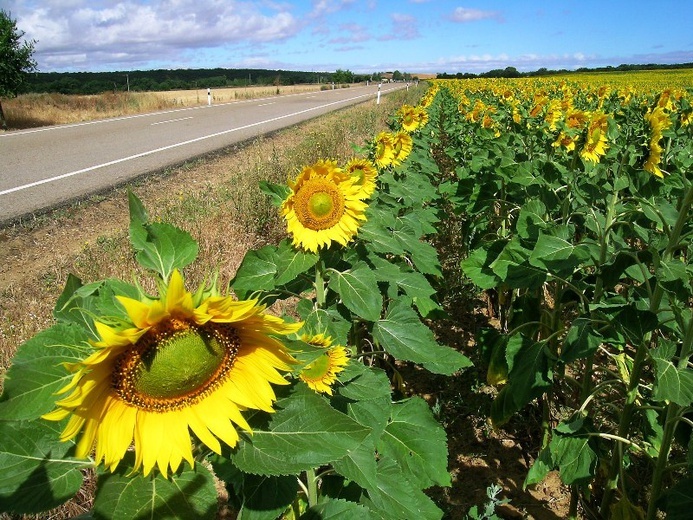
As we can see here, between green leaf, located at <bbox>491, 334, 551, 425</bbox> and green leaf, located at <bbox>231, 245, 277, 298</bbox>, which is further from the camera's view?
green leaf, located at <bbox>491, 334, 551, 425</bbox>

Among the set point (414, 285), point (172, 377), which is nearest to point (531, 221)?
point (414, 285)

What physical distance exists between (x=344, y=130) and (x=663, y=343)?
10931 millimetres

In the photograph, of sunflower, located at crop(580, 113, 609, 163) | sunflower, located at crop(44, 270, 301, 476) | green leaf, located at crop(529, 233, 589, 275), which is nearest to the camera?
sunflower, located at crop(44, 270, 301, 476)

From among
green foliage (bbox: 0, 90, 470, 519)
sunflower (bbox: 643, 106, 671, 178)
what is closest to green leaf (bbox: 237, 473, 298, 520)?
green foliage (bbox: 0, 90, 470, 519)

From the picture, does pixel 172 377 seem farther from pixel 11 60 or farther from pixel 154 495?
pixel 11 60

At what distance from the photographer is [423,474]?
2.03 m

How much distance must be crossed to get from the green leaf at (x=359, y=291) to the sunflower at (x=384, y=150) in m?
2.35

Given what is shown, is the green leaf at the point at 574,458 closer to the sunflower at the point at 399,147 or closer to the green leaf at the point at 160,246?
the green leaf at the point at 160,246

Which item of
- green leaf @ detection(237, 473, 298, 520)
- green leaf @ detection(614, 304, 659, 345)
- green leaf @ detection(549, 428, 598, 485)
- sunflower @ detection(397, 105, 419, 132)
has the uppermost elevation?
sunflower @ detection(397, 105, 419, 132)

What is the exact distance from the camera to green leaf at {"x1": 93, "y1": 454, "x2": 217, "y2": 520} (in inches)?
32.3

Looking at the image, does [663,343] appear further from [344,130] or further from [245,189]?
[344,130]

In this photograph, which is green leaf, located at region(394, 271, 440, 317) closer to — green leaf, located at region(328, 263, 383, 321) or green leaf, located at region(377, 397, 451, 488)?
green leaf, located at region(328, 263, 383, 321)

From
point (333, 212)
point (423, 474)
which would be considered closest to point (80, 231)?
A: point (333, 212)

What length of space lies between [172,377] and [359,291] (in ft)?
4.13
